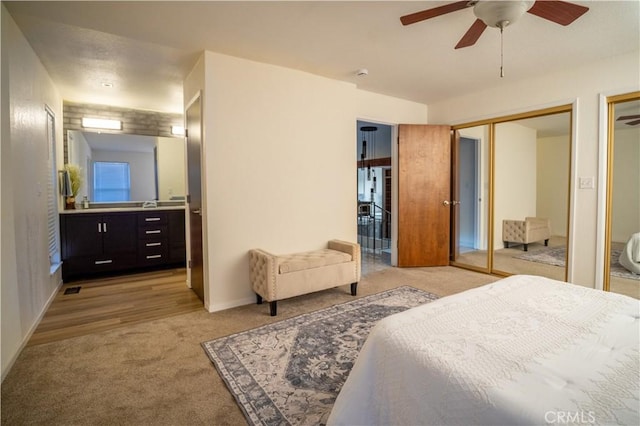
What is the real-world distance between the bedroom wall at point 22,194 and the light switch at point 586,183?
16.8 ft

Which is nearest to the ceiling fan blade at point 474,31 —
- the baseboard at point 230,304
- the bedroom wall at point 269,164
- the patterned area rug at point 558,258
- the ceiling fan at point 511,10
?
the ceiling fan at point 511,10

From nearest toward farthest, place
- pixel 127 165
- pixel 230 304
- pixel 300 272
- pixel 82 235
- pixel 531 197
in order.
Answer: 1. pixel 300 272
2. pixel 230 304
3. pixel 82 235
4. pixel 531 197
5. pixel 127 165

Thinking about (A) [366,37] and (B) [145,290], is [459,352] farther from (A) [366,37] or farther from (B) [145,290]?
(B) [145,290]

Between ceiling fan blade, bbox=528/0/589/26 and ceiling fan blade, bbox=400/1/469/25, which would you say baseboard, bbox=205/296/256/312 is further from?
ceiling fan blade, bbox=528/0/589/26

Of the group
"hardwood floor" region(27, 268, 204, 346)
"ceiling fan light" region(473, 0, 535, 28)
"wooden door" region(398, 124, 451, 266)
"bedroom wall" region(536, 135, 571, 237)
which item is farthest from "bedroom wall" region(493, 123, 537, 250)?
"hardwood floor" region(27, 268, 204, 346)

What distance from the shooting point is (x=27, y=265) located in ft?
8.47

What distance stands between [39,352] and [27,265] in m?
0.72

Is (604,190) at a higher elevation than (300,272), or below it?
higher

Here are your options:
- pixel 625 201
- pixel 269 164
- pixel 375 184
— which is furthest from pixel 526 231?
pixel 375 184

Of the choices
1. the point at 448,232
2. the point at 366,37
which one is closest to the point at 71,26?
the point at 366,37

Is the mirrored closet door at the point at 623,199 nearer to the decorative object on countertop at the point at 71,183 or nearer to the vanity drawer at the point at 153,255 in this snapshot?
the vanity drawer at the point at 153,255

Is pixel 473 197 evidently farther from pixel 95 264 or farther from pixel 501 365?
pixel 95 264

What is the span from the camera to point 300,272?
10.2ft

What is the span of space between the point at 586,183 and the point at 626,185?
431 mm
